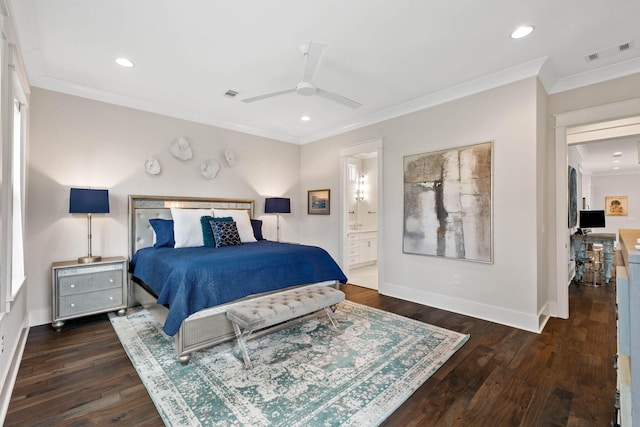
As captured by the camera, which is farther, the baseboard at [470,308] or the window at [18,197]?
the baseboard at [470,308]

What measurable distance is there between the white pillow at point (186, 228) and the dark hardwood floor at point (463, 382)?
1203 mm

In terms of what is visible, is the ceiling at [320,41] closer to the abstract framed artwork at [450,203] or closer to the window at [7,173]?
the window at [7,173]

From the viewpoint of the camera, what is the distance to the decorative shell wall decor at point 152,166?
4059 mm

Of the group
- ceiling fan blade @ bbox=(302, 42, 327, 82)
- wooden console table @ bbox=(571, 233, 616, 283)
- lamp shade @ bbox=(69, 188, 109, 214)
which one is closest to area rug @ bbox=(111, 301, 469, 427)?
lamp shade @ bbox=(69, 188, 109, 214)

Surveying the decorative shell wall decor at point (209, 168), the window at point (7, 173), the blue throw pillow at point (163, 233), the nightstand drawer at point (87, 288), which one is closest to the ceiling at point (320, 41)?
the window at point (7, 173)

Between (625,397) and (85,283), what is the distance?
171 inches

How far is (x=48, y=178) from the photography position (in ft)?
11.0

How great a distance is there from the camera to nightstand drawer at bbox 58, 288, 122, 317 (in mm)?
3118

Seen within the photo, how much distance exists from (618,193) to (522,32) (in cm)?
1080

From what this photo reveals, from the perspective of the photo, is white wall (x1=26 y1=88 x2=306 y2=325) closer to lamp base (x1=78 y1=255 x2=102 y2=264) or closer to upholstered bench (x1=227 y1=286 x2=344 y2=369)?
lamp base (x1=78 y1=255 x2=102 y2=264)

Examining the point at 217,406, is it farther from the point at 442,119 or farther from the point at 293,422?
the point at 442,119

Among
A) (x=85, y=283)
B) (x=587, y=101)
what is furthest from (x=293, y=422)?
(x=587, y=101)

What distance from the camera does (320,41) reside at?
2617mm

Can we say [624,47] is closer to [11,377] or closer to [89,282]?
[11,377]
